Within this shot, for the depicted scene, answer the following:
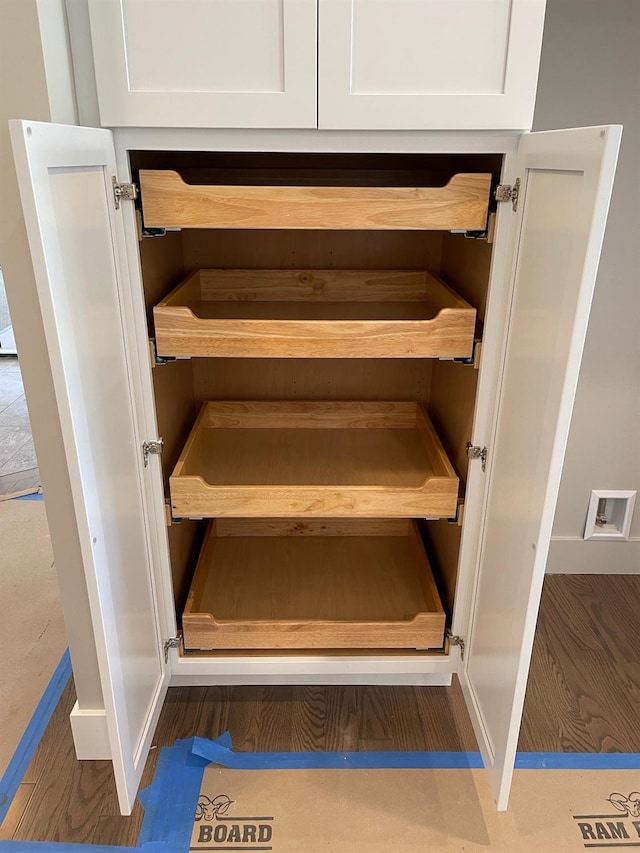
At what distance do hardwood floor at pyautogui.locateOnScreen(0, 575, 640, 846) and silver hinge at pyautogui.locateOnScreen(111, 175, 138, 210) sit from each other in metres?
1.32

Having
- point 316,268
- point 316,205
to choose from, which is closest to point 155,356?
point 316,205

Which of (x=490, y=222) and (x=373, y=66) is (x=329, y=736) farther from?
(x=373, y=66)

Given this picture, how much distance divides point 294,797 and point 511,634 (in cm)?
69

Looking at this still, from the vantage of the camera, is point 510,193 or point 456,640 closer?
point 510,193

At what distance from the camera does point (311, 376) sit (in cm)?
207

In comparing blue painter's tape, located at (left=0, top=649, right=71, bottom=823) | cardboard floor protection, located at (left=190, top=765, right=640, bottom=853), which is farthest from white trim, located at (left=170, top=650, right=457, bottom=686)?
blue painter's tape, located at (left=0, top=649, right=71, bottom=823)

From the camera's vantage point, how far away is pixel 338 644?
1.73 m

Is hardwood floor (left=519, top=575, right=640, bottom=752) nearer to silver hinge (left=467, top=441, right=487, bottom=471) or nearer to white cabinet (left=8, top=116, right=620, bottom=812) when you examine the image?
white cabinet (left=8, top=116, right=620, bottom=812)

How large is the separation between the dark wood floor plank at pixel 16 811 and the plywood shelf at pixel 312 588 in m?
0.48

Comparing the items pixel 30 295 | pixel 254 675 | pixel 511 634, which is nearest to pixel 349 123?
pixel 30 295

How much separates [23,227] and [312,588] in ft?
4.02

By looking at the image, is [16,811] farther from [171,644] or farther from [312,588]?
[312,588]

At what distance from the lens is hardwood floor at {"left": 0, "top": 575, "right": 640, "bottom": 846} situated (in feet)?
4.99

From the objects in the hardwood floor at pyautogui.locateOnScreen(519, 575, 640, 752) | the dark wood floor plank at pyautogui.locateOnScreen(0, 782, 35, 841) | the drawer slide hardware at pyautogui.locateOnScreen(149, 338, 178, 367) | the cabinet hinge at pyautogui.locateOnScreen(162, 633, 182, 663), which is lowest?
the dark wood floor plank at pyautogui.locateOnScreen(0, 782, 35, 841)
